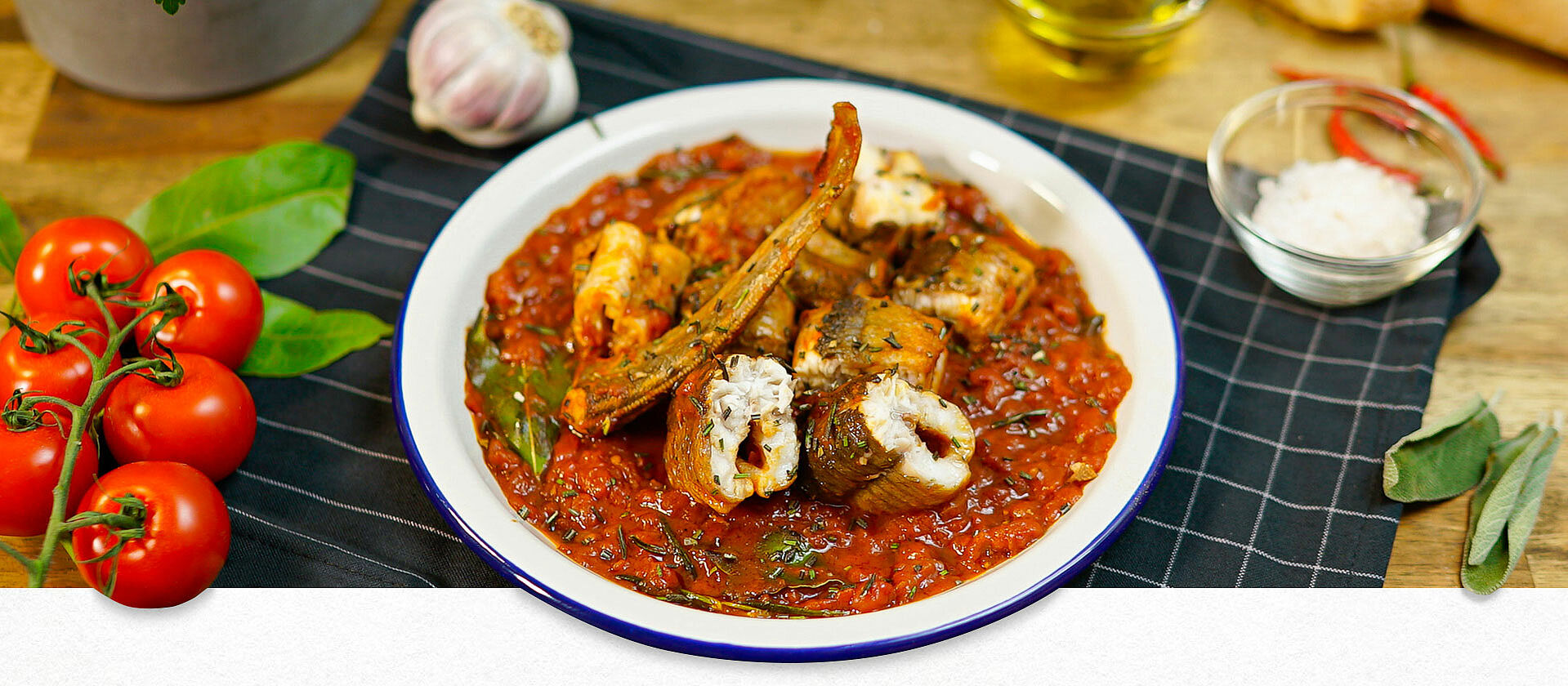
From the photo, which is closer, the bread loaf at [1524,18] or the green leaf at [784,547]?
the green leaf at [784,547]

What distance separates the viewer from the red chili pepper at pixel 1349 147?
174 inches

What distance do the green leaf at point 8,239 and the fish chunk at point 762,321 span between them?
7.71 feet

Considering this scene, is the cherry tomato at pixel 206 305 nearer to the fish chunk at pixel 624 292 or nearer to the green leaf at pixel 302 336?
the green leaf at pixel 302 336

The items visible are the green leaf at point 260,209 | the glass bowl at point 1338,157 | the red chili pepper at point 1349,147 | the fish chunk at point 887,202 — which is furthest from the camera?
the red chili pepper at point 1349,147

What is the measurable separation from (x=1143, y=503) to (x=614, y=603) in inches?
64.3

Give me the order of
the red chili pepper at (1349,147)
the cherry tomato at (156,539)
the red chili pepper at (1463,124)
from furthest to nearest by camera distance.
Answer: the red chili pepper at (1463,124), the red chili pepper at (1349,147), the cherry tomato at (156,539)

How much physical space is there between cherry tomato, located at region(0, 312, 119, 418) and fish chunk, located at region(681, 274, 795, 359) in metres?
1.70

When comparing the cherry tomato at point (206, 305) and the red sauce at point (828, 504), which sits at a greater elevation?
the cherry tomato at point (206, 305)

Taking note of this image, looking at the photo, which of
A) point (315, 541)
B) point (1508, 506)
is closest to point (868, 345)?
point (315, 541)

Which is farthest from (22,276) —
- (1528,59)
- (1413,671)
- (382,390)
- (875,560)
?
(1528,59)

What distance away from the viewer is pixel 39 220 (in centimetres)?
420

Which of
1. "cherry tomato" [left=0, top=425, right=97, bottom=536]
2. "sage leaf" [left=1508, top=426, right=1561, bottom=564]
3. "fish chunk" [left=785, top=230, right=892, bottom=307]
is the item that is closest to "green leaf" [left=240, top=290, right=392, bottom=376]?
"cherry tomato" [left=0, top=425, right=97, bottom=536]

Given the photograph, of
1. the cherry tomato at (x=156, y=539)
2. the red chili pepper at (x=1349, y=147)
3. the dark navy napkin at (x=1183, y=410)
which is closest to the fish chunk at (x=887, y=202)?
the dark navy napkin at (x=1183, y=410)

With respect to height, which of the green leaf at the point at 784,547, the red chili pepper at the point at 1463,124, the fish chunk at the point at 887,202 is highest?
the fish chunk at the point at 887,202
